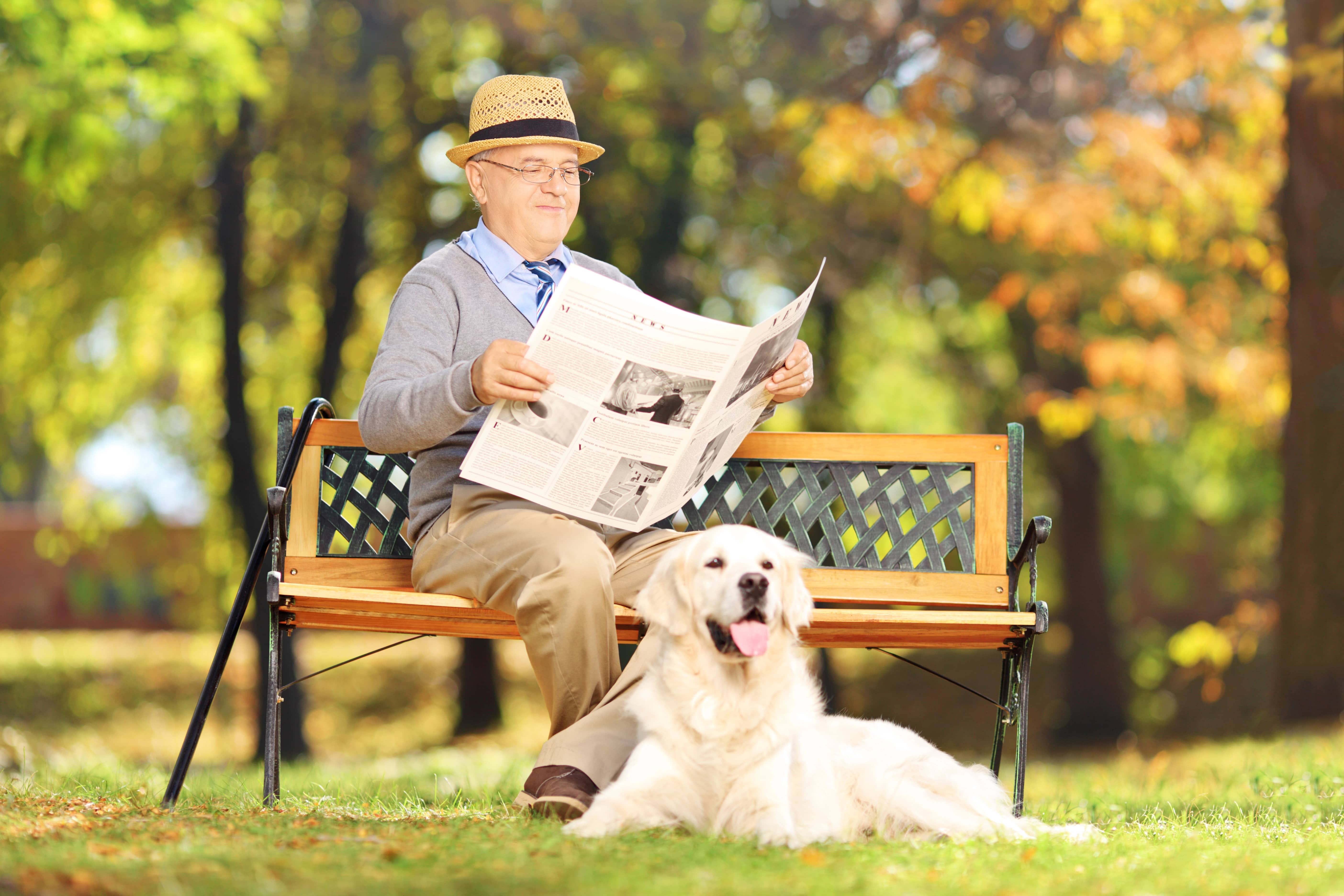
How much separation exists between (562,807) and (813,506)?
1.26 meters

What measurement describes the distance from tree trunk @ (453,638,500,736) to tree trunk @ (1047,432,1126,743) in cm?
548

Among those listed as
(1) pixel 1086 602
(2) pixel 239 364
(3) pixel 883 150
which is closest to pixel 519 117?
(3) pixel 883 150

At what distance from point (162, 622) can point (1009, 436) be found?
53.1 feet

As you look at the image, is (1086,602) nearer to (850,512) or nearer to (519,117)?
(850,512)

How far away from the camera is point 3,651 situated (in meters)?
15.1

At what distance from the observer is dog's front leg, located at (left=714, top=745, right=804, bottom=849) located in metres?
2.88

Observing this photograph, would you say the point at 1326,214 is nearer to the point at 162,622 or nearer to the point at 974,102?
the point at 974,102

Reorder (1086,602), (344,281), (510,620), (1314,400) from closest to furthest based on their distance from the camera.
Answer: (510,620)
(1314,400)
(344,281)
(1086,602)

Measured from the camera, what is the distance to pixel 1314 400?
22.2 feet

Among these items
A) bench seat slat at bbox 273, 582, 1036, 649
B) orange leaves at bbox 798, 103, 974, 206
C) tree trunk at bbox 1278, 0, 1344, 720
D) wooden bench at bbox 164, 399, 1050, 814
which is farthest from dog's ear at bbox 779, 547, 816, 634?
orange leaves at bbox 798, 103, 974, 206

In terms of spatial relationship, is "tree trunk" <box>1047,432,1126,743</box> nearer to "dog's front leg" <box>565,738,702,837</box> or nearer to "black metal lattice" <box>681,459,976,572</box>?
"black metal lattice" <box>681,459,976,572</box>

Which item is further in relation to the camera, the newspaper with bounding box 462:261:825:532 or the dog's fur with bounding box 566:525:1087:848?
the newspaper with bounding box 462:261:825:532

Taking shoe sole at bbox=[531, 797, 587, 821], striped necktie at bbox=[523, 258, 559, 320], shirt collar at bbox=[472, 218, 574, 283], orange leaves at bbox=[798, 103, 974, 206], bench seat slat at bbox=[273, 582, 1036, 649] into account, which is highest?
orange leaves at bbox=[798, 103, 974, 206]

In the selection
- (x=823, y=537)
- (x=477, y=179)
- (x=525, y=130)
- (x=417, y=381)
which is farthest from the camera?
(x=823, y=537)
